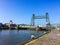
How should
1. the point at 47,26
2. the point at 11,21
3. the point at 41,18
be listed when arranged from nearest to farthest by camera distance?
1. the point at 47,26
2. the point at 41,18
3. the point at 11,21

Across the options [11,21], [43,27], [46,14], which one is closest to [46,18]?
[46,14]

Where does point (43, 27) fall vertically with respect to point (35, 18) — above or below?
below

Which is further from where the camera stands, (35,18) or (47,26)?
(35,18)

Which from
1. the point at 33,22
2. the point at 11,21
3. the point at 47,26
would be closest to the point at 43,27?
the point at 47,26

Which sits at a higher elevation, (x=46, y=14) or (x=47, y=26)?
(x=46, y=14)

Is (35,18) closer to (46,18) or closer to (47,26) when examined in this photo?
(46,18)

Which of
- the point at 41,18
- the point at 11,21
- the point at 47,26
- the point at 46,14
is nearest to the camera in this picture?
the point at 47,26

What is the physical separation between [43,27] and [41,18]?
8916 millimetres

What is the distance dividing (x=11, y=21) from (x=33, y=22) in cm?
2714

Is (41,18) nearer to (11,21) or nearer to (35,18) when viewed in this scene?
(35,18)

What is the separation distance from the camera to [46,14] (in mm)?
111250

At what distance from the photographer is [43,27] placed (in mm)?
96062

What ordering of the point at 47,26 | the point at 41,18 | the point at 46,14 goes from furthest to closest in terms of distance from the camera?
the point at 46,14
the point at 41,18
the point at 47,26

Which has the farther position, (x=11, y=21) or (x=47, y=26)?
(x=11, y=21)
